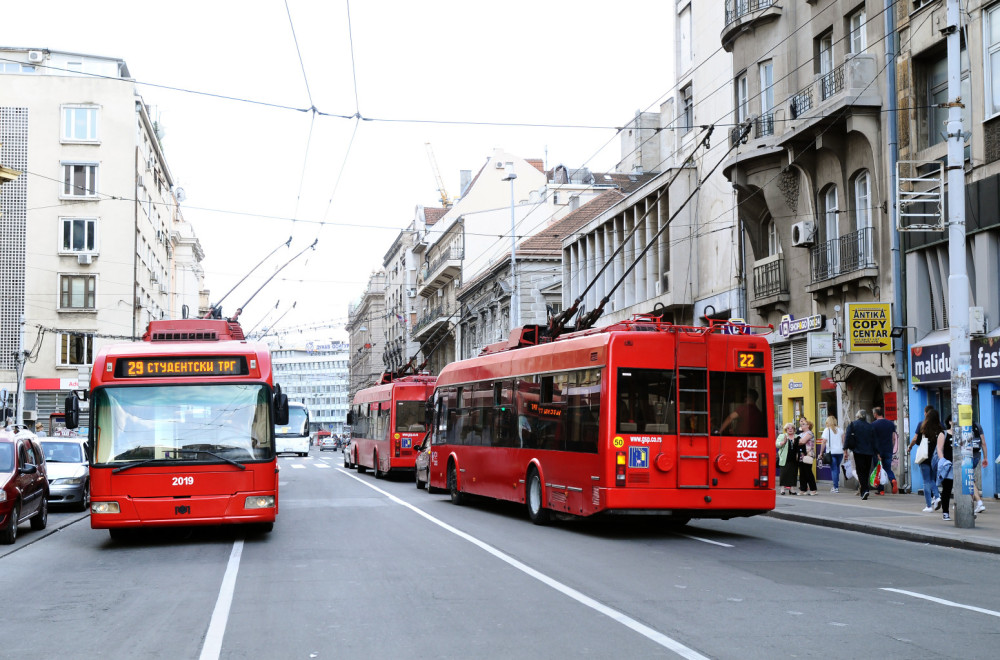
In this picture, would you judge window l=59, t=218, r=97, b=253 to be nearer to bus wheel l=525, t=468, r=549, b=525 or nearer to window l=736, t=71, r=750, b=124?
window l=736, t=71, r=750, b=124

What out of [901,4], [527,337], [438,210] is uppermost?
[438,210]

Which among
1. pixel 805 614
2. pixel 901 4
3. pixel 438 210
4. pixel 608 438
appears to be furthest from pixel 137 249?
pixel 805 614

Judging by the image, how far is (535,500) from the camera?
60.6 ft

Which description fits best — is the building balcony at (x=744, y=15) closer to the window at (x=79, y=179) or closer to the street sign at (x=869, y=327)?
the street sign at (x=869, y=327)

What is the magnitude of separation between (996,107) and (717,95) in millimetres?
13933

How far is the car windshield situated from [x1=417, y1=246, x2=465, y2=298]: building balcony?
1949 inches

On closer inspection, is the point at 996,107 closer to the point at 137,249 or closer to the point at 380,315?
the point at 137,249

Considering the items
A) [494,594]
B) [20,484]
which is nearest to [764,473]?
[494,594]

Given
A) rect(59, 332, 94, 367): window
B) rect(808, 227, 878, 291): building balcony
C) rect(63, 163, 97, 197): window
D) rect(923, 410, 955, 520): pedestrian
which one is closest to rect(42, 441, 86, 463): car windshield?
rect(923, 410, 955, 520): pedestrian

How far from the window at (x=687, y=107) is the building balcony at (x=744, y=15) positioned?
20.0ft

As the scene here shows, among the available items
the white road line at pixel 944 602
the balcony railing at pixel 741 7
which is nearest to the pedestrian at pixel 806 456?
the balcony railing at pixel 741 7

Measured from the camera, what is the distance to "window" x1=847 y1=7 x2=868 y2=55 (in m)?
26.3

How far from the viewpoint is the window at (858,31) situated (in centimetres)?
2627

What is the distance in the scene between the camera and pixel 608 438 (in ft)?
50.8
